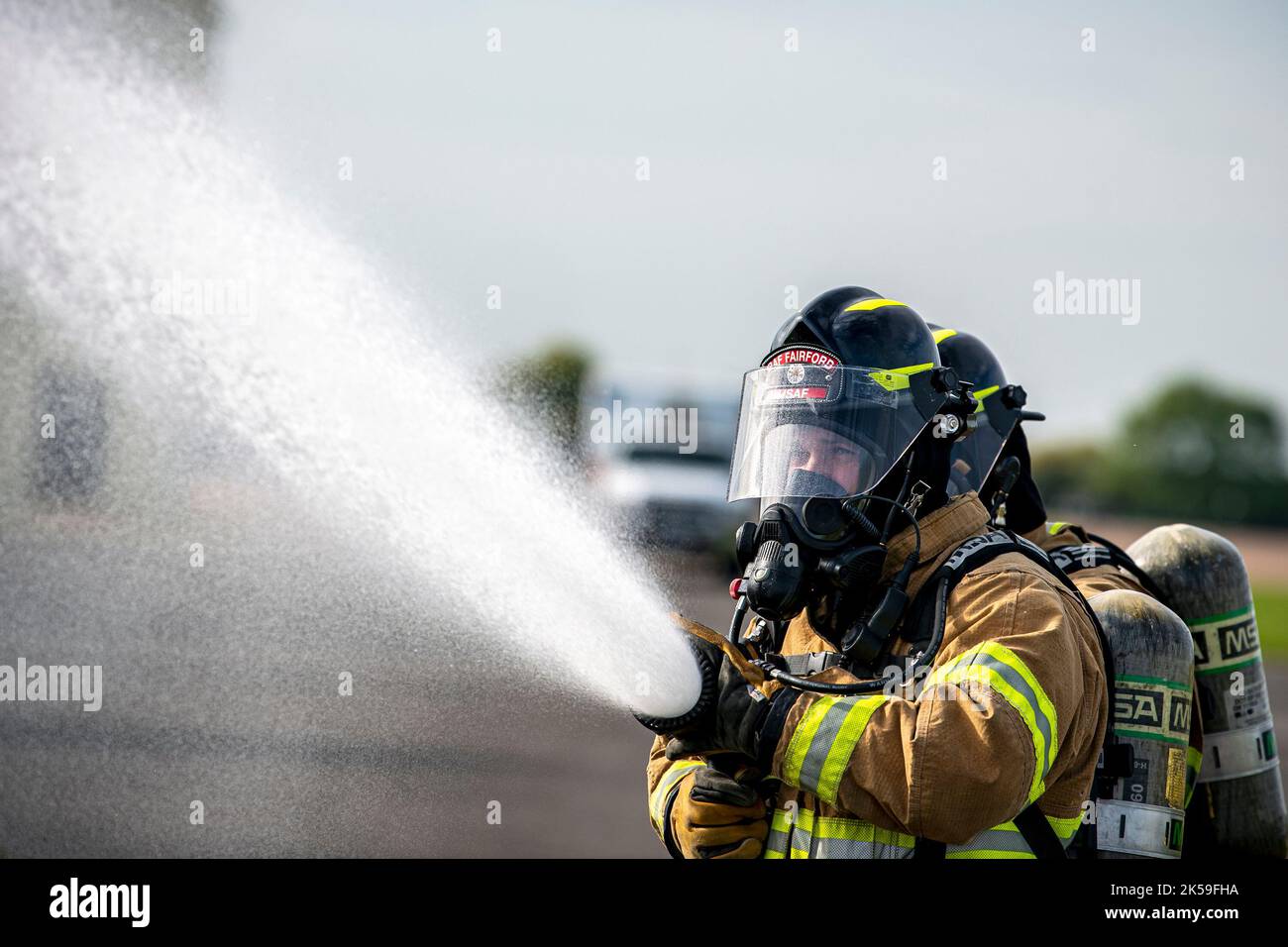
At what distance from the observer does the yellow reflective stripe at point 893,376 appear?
3.22 m

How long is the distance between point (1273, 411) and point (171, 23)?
74.0 meters

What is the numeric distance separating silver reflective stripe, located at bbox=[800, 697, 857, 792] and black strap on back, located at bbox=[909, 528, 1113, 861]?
31 cm

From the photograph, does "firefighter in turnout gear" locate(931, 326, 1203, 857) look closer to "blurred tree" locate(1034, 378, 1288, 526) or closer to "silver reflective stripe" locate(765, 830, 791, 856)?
"silver reflective stripe" locate(765, 830, 791, 856)

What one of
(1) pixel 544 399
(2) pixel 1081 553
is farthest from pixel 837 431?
(1) pixel 544 399

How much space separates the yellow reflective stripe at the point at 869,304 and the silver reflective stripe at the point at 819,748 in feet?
3.48

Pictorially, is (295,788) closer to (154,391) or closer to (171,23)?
(154,391)

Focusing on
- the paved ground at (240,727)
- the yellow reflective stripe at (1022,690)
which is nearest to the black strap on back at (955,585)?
the yellow reflective stripe at (1022,690)

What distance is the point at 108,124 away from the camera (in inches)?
206

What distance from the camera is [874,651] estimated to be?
298 centimetres

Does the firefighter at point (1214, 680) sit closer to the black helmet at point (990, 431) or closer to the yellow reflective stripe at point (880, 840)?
the black helmet at point (990, 431)

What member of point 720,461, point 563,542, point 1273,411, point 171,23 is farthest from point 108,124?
point 1273,411

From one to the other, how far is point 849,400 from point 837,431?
3.3 inches

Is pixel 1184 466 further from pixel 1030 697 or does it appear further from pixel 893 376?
pixel 1030 697

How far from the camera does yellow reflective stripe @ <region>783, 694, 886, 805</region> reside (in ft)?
9.11
